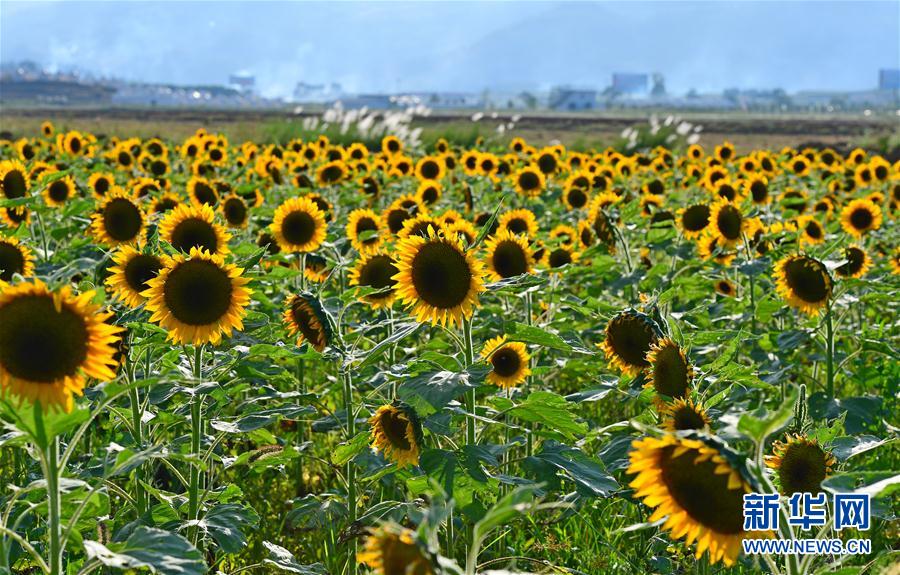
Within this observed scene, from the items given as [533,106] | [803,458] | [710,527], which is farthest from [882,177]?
[533,106]

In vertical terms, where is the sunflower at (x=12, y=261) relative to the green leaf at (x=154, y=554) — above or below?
above

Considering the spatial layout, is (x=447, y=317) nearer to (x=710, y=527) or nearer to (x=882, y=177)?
(x=710, y=527)

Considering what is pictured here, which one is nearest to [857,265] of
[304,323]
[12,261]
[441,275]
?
[441,275]

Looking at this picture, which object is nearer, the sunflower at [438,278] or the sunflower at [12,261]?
the sunflower at [438,278]

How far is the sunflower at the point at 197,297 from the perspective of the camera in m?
3.37

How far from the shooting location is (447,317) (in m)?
3.46

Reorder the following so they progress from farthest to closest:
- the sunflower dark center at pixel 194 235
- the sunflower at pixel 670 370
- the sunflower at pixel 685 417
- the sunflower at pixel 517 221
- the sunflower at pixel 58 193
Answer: the sunflower at pixel 58 193 → the sunflower at pixel 517 221 → the sunflower dark center at pixel 194 235 → the sunflower at pixel 670 370 → the sunflower at pixel 685 417

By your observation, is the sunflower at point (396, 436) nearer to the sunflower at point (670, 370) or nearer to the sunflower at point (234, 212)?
the sunflower at point (670, 370)

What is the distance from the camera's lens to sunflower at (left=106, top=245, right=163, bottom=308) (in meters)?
3.88

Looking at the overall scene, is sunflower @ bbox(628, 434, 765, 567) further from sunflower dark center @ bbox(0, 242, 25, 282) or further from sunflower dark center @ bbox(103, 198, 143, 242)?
sunflower dark center @ bbox(103, 198, 143, 242)

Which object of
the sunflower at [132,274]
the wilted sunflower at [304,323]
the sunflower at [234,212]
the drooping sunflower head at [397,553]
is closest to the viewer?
the drooping sunflower head at [397,553]

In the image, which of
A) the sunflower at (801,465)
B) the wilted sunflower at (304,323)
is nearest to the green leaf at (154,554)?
the wilted sunflower at (304,323)

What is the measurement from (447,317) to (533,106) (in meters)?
167

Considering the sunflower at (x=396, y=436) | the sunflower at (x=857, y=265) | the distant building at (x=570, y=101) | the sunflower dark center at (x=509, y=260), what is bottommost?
the sunflower at (x=396, y=436)
